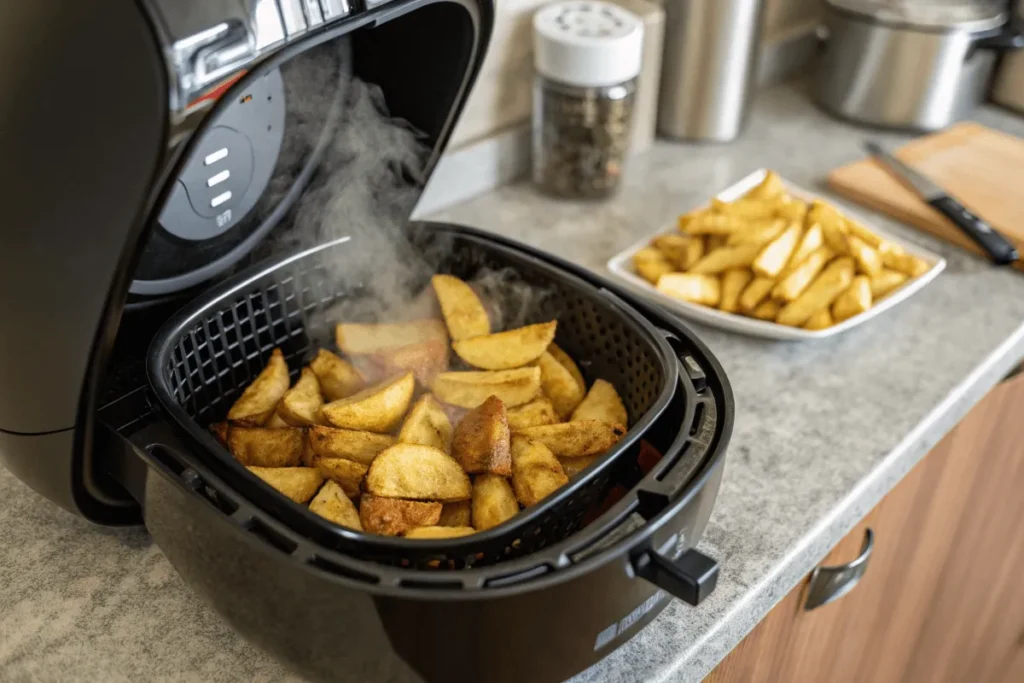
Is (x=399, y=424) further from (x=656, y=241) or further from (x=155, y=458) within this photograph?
(x=656, y=241)

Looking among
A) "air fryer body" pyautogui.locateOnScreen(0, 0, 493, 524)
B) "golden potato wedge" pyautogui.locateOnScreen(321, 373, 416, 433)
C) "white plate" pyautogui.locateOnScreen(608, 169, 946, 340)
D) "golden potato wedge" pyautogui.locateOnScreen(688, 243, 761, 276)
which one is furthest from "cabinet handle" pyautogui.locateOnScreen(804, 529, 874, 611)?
"air fryer body" pyautogui.locateOnScreen(0, 0, 493, 524)

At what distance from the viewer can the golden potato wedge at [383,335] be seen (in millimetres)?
878

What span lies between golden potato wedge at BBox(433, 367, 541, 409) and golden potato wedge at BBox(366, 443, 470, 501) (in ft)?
0.37

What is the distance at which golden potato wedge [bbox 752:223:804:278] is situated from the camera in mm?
1112

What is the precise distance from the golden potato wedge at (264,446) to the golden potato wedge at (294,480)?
38 millimetres

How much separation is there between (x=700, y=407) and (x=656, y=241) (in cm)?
54

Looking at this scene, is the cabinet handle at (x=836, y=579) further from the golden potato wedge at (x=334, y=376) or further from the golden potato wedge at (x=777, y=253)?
the golden potato wedge at (x=334, y=376)

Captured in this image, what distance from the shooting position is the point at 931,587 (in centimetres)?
127

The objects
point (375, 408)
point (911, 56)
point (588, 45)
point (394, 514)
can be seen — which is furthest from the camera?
point (911, 56)

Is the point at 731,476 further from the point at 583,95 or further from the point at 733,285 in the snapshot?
the point at 583,95

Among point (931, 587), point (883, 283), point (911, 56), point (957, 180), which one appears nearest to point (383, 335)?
point (883, 283)

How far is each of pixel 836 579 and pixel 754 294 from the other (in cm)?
34

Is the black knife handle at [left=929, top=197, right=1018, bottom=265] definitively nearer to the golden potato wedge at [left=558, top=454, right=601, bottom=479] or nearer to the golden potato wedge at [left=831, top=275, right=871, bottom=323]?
the golden potato wedge at [left=831, top=275, right=871, bottom=323]

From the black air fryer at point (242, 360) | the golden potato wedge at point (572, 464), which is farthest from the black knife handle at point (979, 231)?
the golden potato wedge at point (572, 464)
